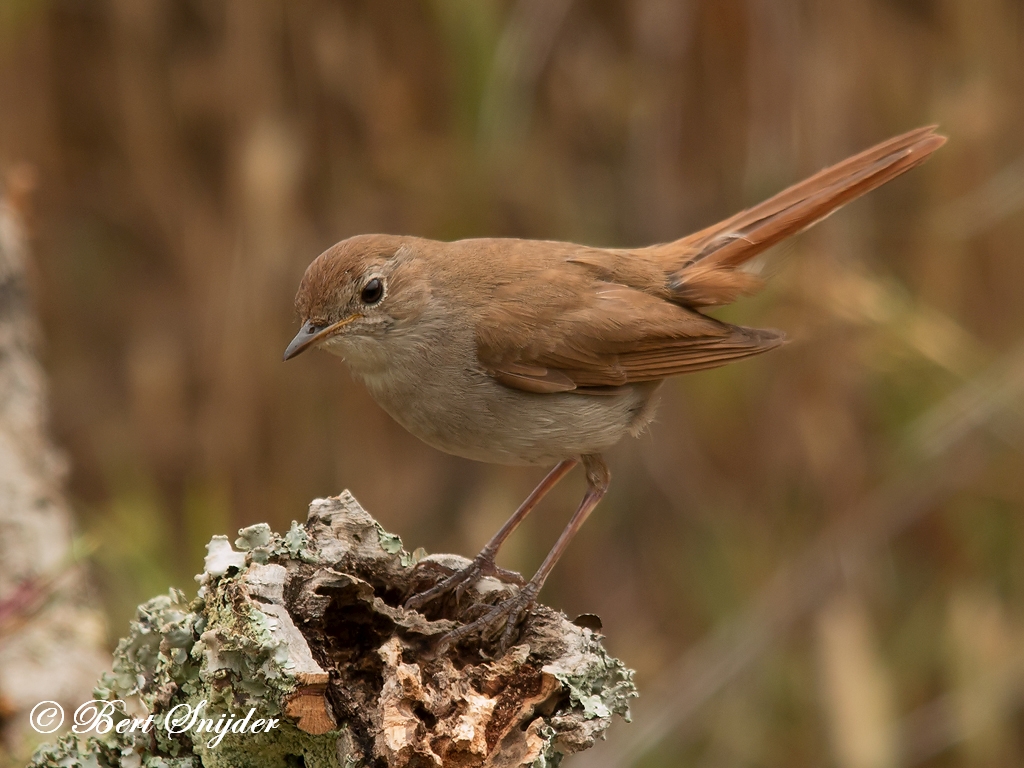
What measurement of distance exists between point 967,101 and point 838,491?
1934mm

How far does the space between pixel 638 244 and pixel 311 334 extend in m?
2.56

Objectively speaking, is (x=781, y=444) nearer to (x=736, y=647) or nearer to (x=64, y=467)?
(x=736, y=647)

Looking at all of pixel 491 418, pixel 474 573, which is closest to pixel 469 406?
pixel 491 418

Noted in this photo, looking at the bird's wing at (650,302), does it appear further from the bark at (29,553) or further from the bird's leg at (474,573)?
the bark at (29,553)

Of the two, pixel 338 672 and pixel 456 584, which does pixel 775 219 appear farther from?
pixel 338 672

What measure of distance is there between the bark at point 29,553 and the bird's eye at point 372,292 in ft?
3.79

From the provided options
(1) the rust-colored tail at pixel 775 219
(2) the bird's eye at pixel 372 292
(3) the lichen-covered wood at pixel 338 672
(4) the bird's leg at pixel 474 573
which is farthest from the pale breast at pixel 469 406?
(3) the lichen-covered wood at pixel 338 672

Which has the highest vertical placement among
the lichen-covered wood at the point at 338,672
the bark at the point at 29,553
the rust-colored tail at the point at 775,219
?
the rust-colored tail at the point at 775,219

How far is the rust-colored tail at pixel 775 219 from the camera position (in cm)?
390

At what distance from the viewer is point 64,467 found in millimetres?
3873

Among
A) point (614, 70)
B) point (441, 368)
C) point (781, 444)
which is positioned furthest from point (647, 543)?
point (441, 368)

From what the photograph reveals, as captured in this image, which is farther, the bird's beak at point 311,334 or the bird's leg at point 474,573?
the bird's beak at point 311,334

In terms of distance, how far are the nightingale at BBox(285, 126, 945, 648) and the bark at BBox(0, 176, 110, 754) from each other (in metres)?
0.95

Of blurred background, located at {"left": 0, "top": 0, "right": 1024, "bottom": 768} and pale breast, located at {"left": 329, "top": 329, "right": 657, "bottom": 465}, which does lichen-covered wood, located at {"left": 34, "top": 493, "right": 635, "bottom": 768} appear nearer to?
pale breast, located at {"left": 329, "top": 329, "right": 657, "bottom": 465}
